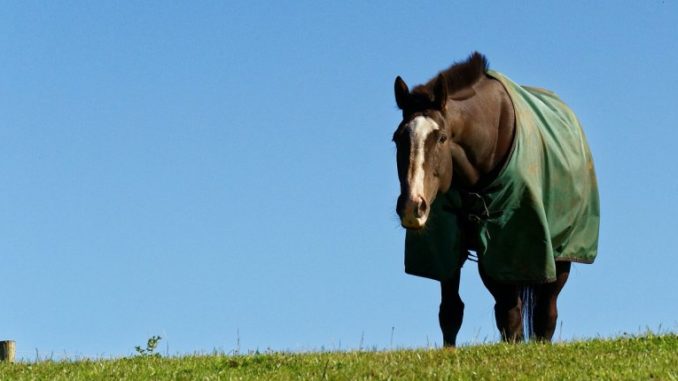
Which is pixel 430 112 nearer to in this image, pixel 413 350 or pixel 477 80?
pixel 477 80

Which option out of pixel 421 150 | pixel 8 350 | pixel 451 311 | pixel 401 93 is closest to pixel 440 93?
pixel 401 93

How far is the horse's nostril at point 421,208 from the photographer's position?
13.6 meters

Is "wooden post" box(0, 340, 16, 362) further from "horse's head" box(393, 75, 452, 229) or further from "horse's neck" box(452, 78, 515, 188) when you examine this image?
"horse's head" box(393, 75, 452, 229)

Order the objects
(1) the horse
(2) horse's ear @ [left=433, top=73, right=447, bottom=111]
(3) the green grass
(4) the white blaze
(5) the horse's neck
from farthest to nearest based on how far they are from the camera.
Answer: (5) the horse's neck → (2) horse's ear @ [left=433, top=73, right=447, bottom=111] → (1) the horse → (4) the white blaze → (3) the green grass

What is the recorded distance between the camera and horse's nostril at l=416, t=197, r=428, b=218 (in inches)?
535

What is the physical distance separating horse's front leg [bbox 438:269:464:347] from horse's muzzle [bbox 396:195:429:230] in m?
2.21

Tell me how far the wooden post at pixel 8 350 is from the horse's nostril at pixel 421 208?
673 cm

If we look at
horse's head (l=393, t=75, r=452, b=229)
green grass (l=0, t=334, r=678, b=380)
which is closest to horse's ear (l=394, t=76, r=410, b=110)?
horse's head (l=393, t=75, r=452, b=229)

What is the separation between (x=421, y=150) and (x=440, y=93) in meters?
0.76

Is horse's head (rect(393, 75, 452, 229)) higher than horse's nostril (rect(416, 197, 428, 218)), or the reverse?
horse's head (rect(393, 75, 452, 229))

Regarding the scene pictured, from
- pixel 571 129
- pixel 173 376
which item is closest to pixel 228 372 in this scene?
pixel 173 376

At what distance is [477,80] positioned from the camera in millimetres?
15273

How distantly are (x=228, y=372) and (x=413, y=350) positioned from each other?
2.01m

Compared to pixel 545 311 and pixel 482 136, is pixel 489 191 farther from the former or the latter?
pixel 545 311
